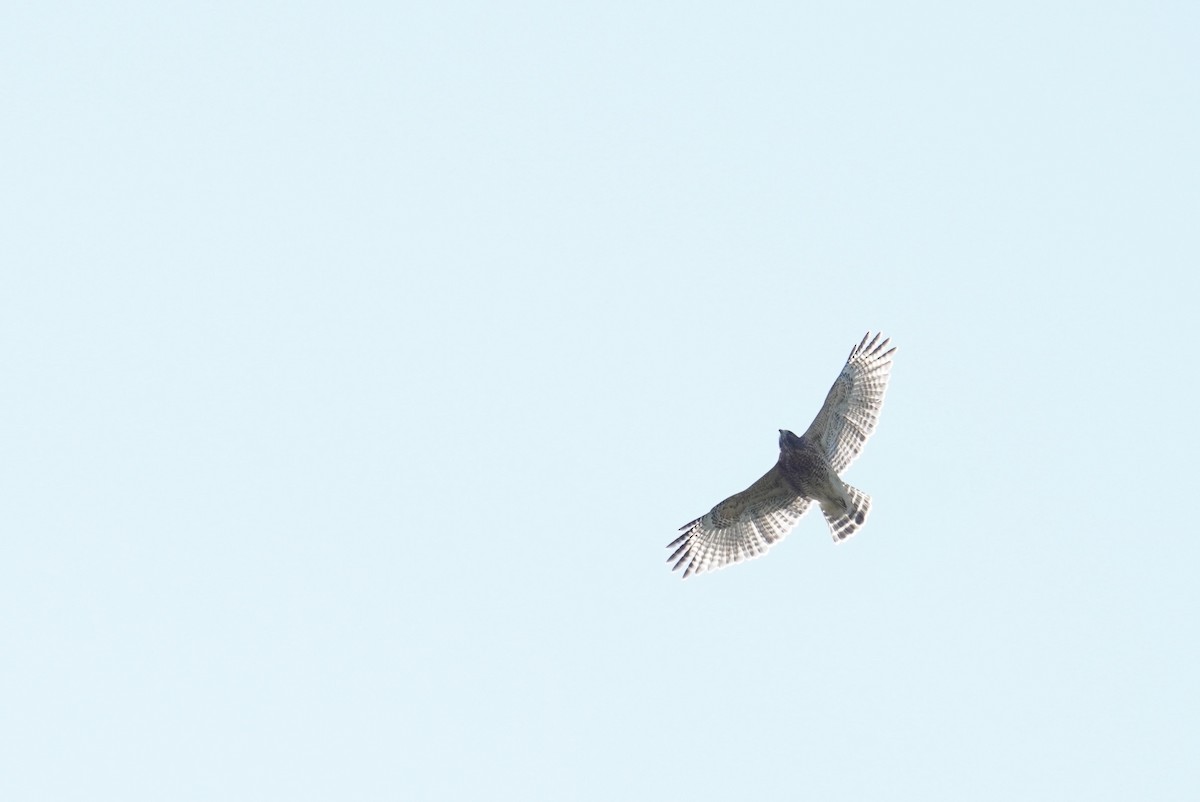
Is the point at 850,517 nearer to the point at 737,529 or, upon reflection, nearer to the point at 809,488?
the point at 809,488

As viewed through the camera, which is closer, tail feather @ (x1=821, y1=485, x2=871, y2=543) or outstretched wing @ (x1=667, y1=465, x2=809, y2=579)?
tail feather @ (x1=821, y1=485, x2=871, y2=543)

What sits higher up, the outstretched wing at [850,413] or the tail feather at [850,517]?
the outstretched wing at [850,413]

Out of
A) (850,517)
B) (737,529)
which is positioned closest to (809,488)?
(850,517)

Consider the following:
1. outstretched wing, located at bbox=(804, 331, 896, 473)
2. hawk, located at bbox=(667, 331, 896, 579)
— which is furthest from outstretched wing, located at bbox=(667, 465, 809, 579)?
outstretched wing, located at bbox=(804, 331, 896, 473)

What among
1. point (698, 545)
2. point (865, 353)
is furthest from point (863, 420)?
point (698, 545)

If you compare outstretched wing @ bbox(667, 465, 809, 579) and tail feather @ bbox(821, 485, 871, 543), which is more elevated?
outstretched wing @ bbox(667, 465, 809, 579)

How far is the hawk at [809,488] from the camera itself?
23562 millimetres

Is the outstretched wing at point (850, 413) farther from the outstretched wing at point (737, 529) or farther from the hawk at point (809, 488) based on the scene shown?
the outstretched wing at point (737, 529)

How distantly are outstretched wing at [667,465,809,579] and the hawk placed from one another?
1cm

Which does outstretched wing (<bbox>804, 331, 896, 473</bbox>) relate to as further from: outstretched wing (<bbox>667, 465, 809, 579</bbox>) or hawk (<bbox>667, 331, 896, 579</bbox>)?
outstretched wing (<bbox>667, 465, 809, 579</bbox>)

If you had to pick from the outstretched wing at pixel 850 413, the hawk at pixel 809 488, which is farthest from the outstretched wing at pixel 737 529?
the outstretched wing at pixel 850 413

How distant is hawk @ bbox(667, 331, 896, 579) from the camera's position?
77.3 ft

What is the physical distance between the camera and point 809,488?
23672 millimetres

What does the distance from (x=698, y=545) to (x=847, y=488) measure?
233 cm
